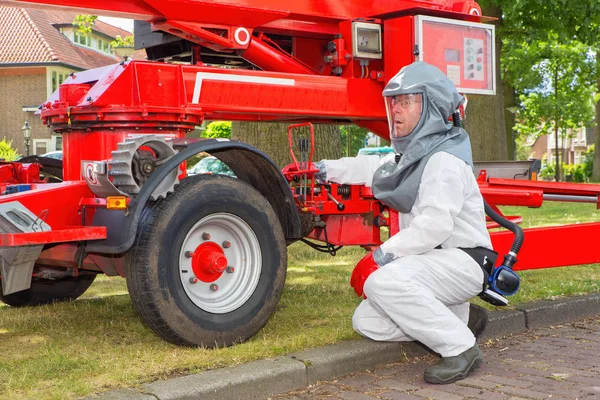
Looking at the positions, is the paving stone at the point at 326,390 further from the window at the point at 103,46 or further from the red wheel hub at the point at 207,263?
the window at the point at 103,46

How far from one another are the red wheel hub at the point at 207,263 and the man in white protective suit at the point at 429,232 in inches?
31.2

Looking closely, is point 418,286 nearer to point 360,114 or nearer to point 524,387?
point 524,387

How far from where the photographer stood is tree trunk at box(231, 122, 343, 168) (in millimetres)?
9734

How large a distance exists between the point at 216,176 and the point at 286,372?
45.1 inches

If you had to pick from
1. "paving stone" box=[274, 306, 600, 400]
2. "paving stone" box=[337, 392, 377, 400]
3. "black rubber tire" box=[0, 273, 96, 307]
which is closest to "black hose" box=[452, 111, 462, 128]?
"paving stone" box=[274, 306, 600, 400]

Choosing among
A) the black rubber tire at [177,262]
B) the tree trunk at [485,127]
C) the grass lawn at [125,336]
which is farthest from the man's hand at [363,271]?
the tree trunk at [485,127]

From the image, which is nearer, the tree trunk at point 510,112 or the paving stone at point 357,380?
the paving stone at point 357,380

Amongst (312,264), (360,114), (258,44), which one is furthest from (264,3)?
(312,264)

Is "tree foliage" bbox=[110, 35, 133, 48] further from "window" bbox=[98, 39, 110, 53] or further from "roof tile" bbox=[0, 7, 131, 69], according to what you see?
"window" bbox=[98, 39, 110, 53]

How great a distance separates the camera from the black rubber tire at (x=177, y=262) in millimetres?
4293

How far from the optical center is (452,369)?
169 inches

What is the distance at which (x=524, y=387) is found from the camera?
4.22 m

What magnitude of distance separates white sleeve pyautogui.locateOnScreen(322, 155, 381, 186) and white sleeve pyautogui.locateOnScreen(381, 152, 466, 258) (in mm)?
1064

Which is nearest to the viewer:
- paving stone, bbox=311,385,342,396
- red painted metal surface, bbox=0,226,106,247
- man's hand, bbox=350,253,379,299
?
red painted metal surface, bbox=0,226,106,247
